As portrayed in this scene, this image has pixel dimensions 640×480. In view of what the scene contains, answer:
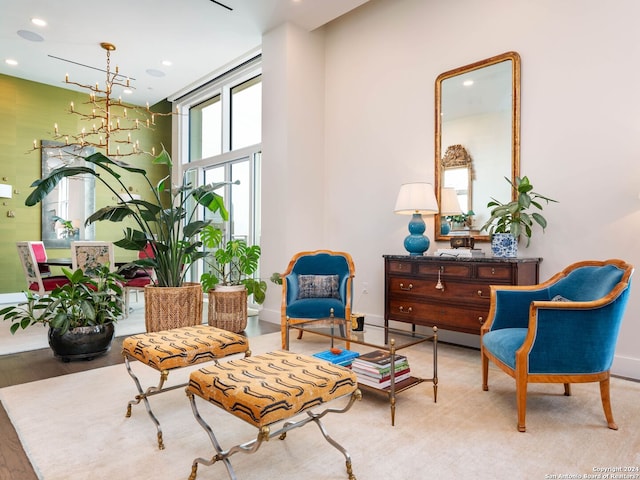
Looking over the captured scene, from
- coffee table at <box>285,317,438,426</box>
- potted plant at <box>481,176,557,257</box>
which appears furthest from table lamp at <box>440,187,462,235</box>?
coffee table at <box>285,317,438,426</box>

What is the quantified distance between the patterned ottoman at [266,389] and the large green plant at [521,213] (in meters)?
2.26

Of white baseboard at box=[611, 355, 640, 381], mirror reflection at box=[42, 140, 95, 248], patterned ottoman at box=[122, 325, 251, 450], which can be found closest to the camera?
patterned ottoman at box=[122, 325, 251, 450]

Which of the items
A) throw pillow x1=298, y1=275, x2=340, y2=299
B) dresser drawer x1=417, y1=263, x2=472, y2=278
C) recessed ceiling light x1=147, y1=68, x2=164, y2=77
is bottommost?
throw pillow x1=298, y1=275, x2=340, y2=299

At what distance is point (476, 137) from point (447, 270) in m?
1.39

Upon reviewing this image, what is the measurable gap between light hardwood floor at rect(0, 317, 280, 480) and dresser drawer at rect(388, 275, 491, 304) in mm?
2552

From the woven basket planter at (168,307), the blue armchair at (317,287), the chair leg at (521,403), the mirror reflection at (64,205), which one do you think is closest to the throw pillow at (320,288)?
the blue armchair at (317,287)

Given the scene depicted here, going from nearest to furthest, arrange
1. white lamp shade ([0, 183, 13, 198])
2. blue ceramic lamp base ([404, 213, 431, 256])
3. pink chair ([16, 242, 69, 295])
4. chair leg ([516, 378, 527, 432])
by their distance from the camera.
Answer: chair leg ([516, 378, 527, 432])
blue ceramic lamp base ([404, 213, 431, 256])
pink chair ([16, 242, 69, 295])
white lamp shade ([0, 183, 13, 198])

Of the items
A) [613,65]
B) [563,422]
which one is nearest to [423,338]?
[563,422]

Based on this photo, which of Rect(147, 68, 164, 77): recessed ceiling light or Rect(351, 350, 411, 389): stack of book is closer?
Rect(351, 350, 411, 389): stack of book

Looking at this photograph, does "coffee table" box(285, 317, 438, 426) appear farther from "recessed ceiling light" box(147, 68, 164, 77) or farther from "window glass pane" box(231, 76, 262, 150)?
"recessed ceiling light" box(147, 68, 164, 77)

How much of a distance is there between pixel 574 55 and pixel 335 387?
339 cm

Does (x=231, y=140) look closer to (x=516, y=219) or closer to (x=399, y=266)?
(x=399, y=266)

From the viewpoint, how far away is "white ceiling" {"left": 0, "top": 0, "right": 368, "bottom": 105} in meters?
4.76

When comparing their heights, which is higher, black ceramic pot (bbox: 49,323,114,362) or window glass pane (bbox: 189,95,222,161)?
window glass pane (bbox: 189,95,222,161)
